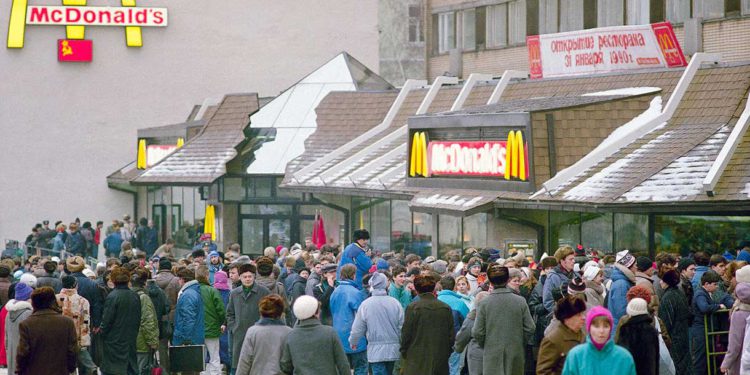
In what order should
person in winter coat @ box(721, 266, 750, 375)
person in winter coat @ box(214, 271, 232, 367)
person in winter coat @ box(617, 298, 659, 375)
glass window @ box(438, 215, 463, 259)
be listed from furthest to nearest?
glass window @ box(438, 215, 463, 259)
person in winter coat @ box(214, 271, 232, 367)
person in winter coat @ box(721, 266, 750, 375)
person in winter coat @ box(617, 298, 659, 375)

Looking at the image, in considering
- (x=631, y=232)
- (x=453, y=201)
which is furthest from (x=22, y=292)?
(x=453, y=201)

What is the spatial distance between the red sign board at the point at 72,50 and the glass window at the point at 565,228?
1122 inches

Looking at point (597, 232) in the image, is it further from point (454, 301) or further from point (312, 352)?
point (312, 352)

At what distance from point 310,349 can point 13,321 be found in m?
5.52

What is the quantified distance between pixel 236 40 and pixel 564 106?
27824mm

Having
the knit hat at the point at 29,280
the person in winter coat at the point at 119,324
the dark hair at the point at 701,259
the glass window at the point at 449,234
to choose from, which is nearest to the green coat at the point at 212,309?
the person in winter coat at the point at 119,324

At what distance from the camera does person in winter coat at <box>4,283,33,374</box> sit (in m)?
16.8

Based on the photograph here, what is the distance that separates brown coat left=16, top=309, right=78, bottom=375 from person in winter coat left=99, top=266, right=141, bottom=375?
7.31ft

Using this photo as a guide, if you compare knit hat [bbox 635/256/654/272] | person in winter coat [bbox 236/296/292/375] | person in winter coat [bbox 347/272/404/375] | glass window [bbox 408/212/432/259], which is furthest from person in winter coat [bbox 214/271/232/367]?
glass window [bbox 408/212/432/259]

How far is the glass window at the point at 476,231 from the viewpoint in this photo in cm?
2962

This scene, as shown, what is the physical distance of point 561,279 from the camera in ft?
52.9

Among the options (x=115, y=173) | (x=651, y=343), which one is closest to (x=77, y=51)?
(x=115, y=173)

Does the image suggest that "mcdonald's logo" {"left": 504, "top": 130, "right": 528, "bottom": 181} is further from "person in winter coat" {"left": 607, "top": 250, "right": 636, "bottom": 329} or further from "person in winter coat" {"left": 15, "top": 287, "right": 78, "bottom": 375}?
"person in winter coat" {"left": 15, "top": 287, "right": 78, "bottom": 375}

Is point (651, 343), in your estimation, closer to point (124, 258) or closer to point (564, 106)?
point (124, 258)
